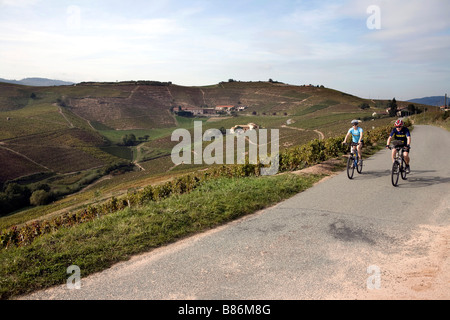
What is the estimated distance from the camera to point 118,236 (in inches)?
234

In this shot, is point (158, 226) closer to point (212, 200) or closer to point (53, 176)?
point (212, 200)

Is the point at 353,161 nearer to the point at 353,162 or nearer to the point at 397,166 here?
the point at 353,162

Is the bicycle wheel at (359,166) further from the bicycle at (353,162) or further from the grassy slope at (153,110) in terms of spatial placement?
the grassy slope at (153,110)

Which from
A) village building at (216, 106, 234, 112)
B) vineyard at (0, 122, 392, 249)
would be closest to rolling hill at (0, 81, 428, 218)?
village building at (216, 106, 234, 112)

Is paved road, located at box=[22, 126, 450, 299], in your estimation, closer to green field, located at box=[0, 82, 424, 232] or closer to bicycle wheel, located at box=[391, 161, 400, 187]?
bicycle wheel, located at box=[391, 161, 400, 187]

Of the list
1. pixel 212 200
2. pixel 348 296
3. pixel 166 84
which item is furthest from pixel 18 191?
pixel 166 84

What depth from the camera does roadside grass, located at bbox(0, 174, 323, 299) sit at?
4711 millimetres

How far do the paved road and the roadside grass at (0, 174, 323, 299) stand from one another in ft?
0.95

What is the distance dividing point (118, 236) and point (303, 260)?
3.43 m

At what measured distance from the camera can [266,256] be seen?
17.0 ft

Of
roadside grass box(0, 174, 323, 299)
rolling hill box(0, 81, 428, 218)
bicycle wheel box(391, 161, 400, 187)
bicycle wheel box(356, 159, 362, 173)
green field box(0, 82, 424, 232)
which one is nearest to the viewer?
roadside grass box(0, 174, 323, 299)

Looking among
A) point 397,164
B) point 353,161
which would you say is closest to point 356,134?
point 353,161

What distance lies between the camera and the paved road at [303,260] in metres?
4.21
